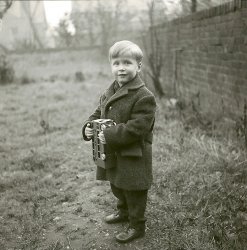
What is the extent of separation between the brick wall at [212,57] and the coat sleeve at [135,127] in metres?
2.69

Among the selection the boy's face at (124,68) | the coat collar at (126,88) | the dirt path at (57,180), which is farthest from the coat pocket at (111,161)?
the dirt path at (57,180)

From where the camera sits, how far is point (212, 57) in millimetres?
6051

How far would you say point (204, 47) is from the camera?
20.9 ft

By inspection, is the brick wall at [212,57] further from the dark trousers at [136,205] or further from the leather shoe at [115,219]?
the dark trousers at [136,205]

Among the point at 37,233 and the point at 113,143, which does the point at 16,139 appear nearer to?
the point at 37,233

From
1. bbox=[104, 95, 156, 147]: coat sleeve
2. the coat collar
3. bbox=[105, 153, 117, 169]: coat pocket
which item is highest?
the coat collar

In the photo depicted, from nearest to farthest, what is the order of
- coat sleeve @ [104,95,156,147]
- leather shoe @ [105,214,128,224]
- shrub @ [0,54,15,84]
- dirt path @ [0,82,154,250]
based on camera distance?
coat sleeve @ [104,95,156,147], dirt path @ [0,82,154,250], leather shoe @ [105,214,128,224], shrub @ [0,54,15,84]

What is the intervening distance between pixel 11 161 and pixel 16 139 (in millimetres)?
1220

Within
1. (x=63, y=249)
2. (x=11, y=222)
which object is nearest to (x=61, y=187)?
(x=11, y=222)

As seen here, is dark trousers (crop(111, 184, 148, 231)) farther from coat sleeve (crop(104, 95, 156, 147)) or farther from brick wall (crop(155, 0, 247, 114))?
brick wall (crop(155, 0, 247, 114))

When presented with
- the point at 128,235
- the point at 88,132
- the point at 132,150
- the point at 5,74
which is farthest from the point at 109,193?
the point at 5,74

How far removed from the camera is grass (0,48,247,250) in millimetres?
2994

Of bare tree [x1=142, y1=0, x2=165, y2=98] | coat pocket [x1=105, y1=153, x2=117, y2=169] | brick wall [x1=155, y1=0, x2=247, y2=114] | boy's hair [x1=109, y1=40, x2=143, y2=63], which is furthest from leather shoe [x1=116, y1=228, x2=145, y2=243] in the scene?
bare tree [x1=142, y1=0, x2=165, y2=98]

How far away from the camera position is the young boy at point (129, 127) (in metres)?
2.61
